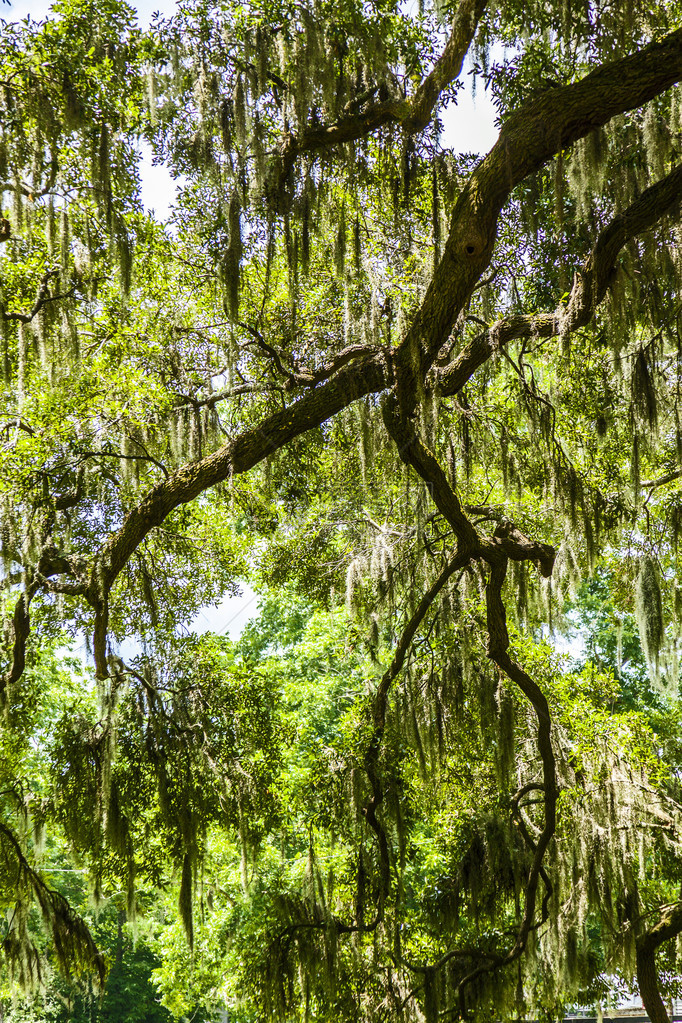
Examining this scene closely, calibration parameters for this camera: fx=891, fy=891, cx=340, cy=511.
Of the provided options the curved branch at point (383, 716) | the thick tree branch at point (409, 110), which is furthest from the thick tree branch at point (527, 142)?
the curved branch at point (383, 716)

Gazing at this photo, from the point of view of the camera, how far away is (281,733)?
5.92 meters

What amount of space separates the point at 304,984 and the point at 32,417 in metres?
3.65

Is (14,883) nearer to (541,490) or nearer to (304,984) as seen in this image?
(304,984)

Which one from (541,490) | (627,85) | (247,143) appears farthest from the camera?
(541,490)

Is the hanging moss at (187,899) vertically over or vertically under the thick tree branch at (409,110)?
under

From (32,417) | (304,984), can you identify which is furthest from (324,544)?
(304,984)

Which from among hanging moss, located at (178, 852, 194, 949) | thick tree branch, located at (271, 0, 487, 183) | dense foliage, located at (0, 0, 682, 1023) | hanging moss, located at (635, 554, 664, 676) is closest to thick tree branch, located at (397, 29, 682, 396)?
dense foliage, located at (0, 0, 682, 1023)

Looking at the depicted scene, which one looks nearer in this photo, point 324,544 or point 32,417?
point 32,417

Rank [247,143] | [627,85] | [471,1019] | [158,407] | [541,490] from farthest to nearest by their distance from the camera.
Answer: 1. [541,490]
2. [158,407]
3. [471,1019]
4. [247,143]
5. [627,85]

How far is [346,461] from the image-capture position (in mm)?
5816

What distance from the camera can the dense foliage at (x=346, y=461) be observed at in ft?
13.0

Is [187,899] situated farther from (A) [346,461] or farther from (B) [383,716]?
(A) [346,461]

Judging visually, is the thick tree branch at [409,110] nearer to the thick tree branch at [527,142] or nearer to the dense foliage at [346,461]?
the dense foliage at [346,461]

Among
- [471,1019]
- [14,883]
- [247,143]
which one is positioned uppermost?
[247,143]
